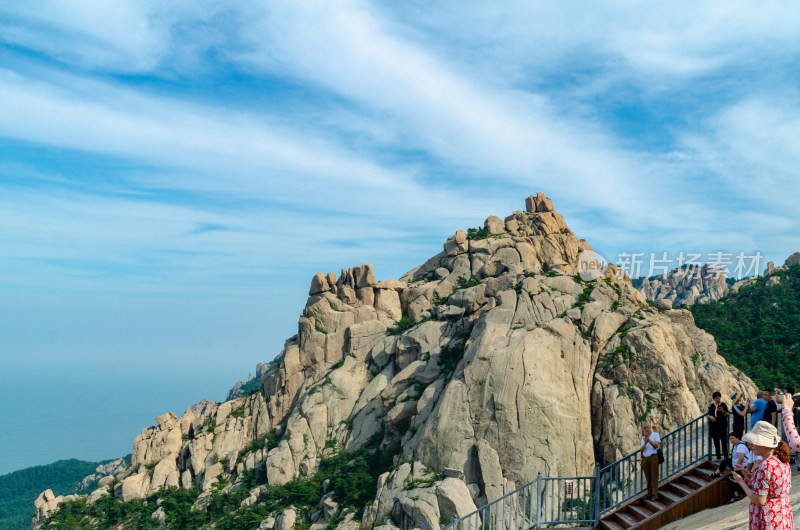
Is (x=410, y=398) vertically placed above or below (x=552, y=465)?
above

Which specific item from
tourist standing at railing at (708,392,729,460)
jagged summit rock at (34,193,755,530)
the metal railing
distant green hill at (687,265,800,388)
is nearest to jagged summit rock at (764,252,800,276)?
distant green hill at (687,265,800,388)

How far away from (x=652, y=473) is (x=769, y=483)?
5.90m

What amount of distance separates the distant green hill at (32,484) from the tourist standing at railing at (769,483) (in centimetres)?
10952

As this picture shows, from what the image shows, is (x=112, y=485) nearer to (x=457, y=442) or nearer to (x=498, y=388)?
(x=457, y=442)

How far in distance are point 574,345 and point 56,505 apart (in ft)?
115

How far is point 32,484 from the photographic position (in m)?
110

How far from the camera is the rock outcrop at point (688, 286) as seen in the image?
341 ft

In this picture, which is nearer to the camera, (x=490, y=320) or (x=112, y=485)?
(x=490, y=320)

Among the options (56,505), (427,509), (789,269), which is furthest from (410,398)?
(789,269)

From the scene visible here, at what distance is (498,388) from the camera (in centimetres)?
2594

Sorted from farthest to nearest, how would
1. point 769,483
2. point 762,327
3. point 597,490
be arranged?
point 762,327
point 597,490
point 769,483

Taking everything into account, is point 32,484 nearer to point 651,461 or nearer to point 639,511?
point 639,511

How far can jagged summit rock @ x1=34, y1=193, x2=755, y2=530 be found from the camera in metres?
24.7

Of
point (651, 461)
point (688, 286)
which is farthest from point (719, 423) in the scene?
point (688, 286)
